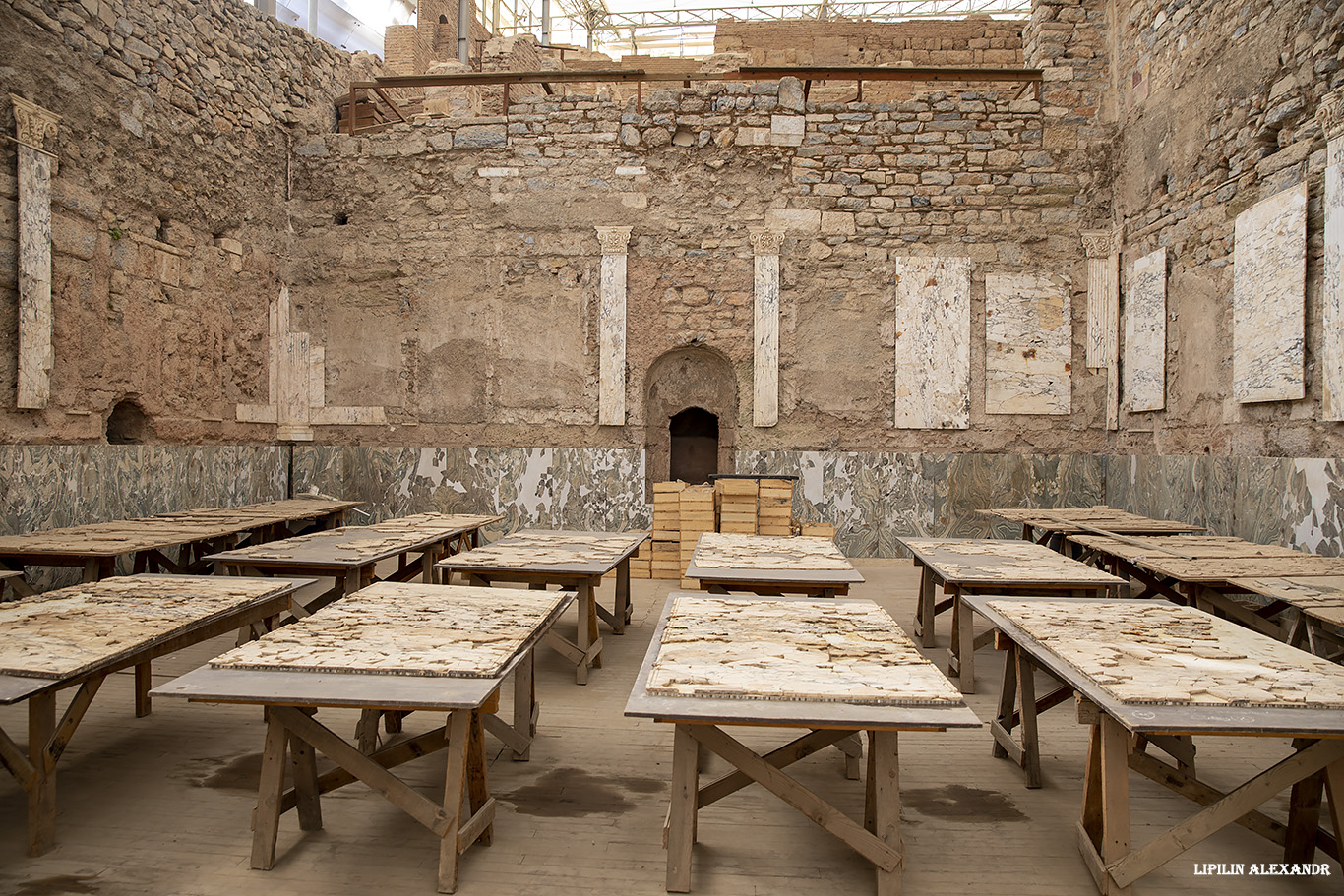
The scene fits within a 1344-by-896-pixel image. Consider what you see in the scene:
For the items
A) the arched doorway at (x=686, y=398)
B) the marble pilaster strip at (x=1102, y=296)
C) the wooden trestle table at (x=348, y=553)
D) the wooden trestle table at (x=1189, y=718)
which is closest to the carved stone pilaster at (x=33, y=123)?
the wooden trestle table at (x=348, y=553)

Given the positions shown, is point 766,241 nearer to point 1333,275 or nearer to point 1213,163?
point 1213,163

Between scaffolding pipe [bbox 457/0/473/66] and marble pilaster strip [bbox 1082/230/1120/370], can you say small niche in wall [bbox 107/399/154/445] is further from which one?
marble pilaster strip [bbox 1082/230/1120/370]

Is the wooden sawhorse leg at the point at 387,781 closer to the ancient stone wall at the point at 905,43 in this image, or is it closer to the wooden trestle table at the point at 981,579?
the wooden trestle table at the point at 981,579

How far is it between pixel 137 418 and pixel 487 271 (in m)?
4.17

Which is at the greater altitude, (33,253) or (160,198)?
(160,198)

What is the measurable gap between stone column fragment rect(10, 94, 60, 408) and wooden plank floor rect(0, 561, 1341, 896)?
3.85 meters

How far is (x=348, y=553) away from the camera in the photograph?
5.15 meters

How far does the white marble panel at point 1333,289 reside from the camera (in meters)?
5.69

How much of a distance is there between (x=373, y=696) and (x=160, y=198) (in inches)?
314

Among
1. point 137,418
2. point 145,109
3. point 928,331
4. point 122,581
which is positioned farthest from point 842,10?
point 122,581

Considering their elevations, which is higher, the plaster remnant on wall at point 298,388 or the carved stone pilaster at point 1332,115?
the carved stone pilaster at point 1332,115

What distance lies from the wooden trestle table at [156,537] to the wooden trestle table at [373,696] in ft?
9.28

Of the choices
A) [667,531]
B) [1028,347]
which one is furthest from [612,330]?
[1028,347]

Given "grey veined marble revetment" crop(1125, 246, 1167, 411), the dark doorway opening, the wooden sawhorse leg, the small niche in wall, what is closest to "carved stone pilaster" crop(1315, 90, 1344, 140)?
"grey veined marble revetment" crop(1125, 246, 1167, 411)
